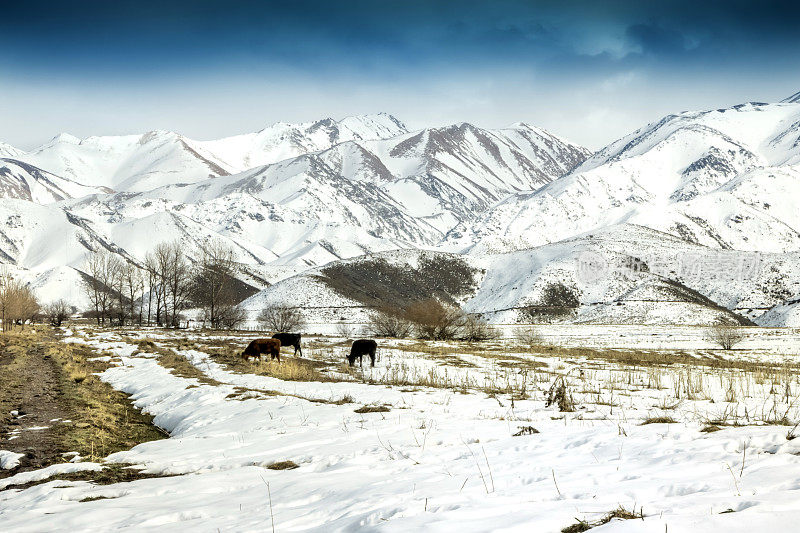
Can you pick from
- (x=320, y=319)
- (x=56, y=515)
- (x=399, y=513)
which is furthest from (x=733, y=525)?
(x=320, y=319)

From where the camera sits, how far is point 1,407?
48.4ft

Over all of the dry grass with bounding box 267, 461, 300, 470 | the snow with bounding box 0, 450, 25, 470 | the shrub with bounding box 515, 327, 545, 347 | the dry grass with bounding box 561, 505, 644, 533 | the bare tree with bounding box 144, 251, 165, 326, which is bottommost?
the shrub with bounding box 515, 327, 545, 347

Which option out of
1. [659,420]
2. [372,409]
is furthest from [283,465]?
[659,420]

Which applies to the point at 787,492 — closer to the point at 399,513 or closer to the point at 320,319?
the point at 399,513

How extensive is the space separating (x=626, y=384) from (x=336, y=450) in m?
14.2

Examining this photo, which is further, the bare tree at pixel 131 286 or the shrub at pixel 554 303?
the shrub at pixel 554 303

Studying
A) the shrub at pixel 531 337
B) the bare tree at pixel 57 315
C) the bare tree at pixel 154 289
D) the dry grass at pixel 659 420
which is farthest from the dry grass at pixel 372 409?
the bare tree at pixel 57 315

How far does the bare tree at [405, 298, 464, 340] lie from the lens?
59625 mm

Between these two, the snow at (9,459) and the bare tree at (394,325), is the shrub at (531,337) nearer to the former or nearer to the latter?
the bare tree at (394,325)

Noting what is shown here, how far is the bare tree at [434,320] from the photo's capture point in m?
59.6

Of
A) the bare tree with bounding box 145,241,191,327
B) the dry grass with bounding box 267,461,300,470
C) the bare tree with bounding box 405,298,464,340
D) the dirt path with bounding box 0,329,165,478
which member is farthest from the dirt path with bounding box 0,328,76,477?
the bare tree with bounding box 145,241,191,327

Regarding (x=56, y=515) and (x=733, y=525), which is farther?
(x=56, y=515)

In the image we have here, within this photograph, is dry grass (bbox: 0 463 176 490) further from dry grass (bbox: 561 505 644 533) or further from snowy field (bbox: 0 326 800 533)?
dry grass (bbox: 561 505 644 533)

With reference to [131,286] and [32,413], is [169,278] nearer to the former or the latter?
[131,286]
